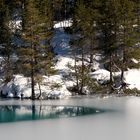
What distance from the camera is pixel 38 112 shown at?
35.0 metres

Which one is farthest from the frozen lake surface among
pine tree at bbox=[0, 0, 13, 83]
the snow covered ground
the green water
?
pine tree at bbox=[0, 0, 13, 83]

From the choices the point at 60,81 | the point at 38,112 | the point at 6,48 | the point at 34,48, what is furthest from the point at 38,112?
the point at 6,48

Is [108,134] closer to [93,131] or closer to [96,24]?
[93,131]

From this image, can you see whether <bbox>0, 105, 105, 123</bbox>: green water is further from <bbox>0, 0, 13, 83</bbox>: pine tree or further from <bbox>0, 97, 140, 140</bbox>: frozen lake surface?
<bbox>0, 0, 13, 83</bbox>: pine tree

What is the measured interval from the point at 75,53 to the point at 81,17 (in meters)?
5.83

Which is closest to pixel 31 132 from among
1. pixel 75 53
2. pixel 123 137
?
pixel 123 137

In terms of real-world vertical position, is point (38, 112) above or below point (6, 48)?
below

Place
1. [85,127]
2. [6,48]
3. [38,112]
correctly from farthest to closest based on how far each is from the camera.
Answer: [6,48]
[38,112]
[85,127]

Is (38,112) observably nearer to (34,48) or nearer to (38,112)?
(38,112)

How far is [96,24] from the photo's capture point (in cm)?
5094

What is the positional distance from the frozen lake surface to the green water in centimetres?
154

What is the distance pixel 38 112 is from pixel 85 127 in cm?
989

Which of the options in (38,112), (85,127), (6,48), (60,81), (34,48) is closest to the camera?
(85,127)

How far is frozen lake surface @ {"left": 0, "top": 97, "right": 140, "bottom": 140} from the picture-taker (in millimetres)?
22703
